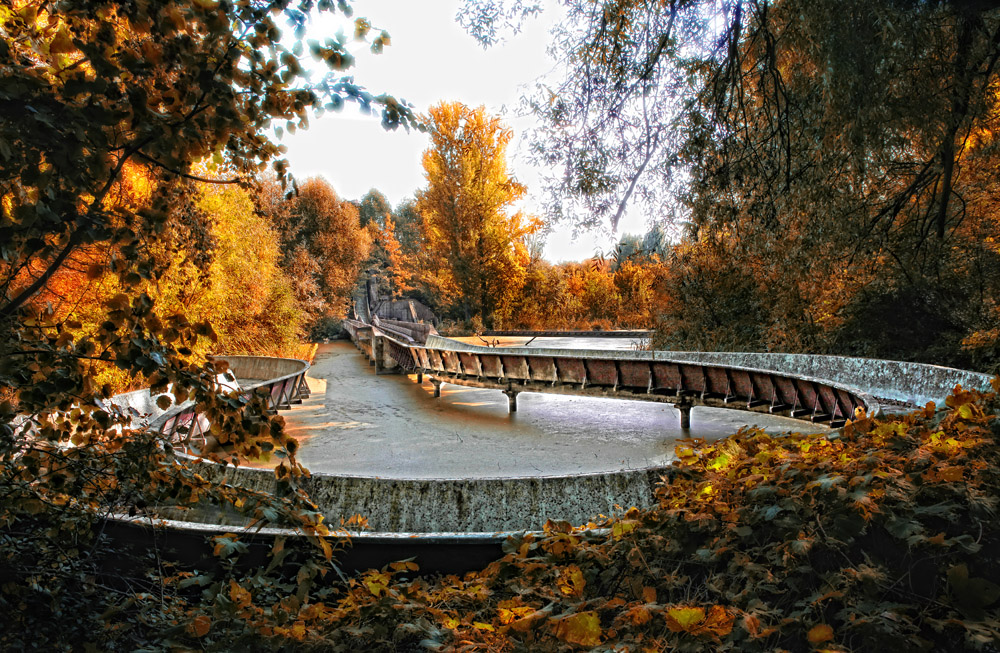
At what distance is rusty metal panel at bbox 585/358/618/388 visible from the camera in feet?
30.8

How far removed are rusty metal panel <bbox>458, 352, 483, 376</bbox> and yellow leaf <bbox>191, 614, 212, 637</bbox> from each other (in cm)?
936

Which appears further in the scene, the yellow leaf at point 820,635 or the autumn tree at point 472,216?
the autumn tree at point 472,216

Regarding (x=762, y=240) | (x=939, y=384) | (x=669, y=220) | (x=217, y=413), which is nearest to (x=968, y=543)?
(x=217, y=413)

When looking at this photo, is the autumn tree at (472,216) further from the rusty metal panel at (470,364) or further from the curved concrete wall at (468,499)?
the curved concrete wall at (468,499)

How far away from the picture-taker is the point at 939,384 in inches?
257

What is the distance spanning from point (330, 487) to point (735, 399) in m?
5.82

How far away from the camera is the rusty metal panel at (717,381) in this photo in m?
8.09

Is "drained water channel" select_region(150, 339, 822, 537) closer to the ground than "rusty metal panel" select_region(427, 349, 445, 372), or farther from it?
closer to the ground

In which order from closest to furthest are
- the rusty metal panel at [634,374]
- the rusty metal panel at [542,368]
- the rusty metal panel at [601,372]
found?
the rusty metal panel at [634,374] < the rusty metal panel at [601,372] < the rusty metal panel at [542,368]

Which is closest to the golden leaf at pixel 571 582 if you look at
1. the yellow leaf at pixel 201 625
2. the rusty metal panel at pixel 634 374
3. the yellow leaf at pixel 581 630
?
the yellow leaf at pixel 581 630

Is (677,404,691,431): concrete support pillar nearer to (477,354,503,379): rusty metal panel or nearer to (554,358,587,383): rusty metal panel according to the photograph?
(554,358,587,383): rusty metal panel

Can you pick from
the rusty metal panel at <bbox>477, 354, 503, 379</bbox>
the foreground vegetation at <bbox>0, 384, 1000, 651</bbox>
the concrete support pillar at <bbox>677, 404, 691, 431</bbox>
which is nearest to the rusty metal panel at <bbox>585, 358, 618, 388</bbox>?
the concrete support pillar at <bbox>677, 404, 691, 431</bbox>

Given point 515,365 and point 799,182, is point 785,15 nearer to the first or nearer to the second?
point 799,182

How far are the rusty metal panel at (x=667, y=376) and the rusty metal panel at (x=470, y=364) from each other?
370cm
